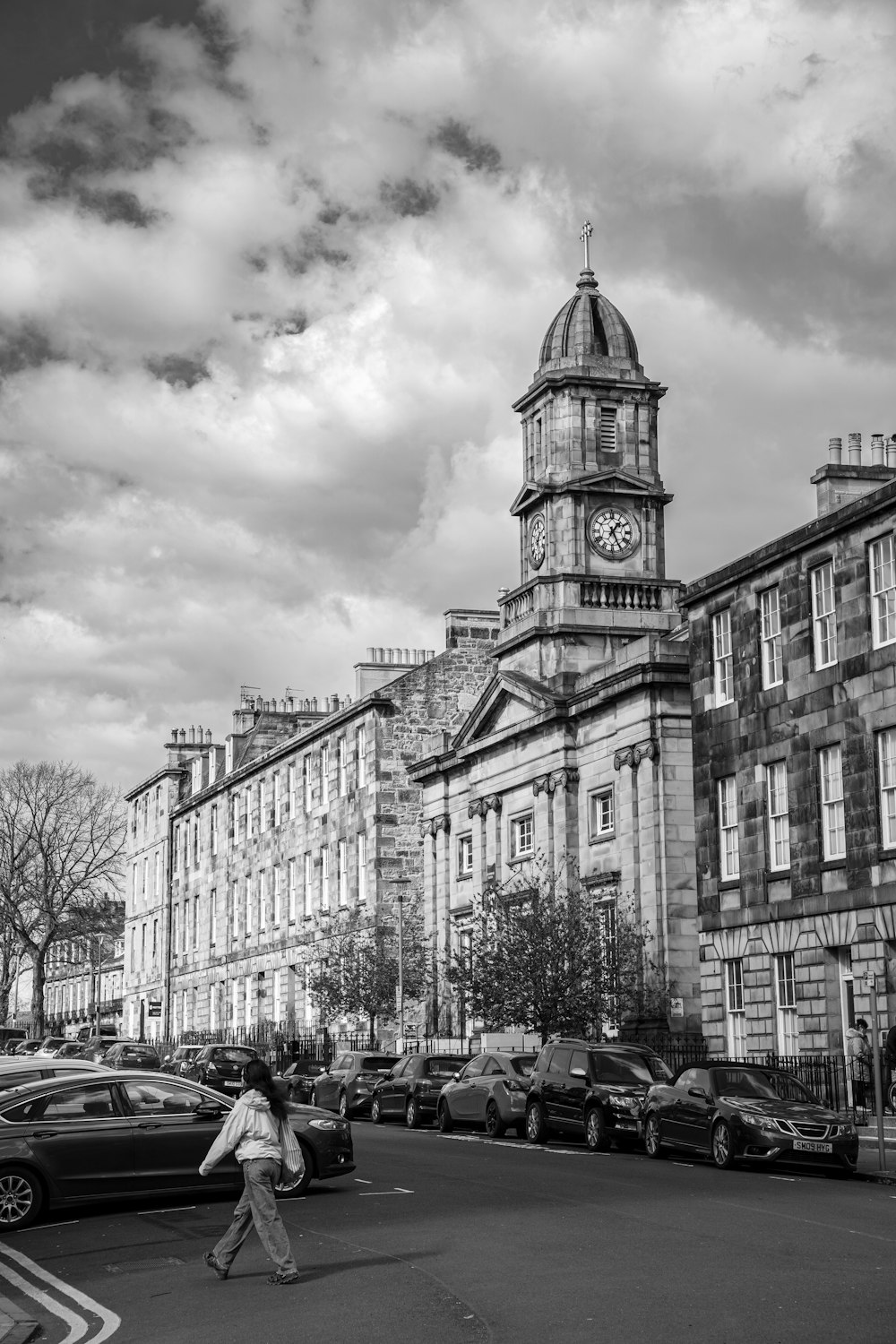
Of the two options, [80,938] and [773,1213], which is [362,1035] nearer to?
[80,938]

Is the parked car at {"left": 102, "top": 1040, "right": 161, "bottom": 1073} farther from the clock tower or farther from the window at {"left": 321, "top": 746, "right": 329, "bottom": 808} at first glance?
the window at {"left": 321, "top": 746, "right": 329, "bottom": 808}

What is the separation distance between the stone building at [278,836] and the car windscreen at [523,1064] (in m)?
30.7

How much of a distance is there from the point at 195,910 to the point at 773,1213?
7317cm

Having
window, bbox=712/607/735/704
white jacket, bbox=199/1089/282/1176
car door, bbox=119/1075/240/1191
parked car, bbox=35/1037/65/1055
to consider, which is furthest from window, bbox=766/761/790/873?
parked car, bbox=35/1037/65/1055

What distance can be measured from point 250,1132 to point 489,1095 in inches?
729

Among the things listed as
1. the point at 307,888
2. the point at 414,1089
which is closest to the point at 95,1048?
the point at 307,888

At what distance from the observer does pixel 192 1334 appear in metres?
11.7

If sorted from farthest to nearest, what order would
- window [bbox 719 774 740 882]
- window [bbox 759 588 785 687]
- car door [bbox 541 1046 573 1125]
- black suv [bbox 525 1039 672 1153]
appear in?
window [bbox 719 774 740 882]
window [bbox 759 588 785 687]
car door [bbox 541 1046 573 1125]
black suv [bbox 525 1039 672 1153]

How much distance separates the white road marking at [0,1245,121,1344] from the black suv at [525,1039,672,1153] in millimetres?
13179

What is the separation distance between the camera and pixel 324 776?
69875 millimetres

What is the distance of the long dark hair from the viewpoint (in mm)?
13641

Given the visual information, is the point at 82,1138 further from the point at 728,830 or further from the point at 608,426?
the point at 608,426

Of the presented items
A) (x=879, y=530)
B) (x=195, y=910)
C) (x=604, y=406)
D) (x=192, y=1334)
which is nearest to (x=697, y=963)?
(x=879, y=530)

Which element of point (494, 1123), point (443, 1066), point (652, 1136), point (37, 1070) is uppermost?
point (37, 1070)
